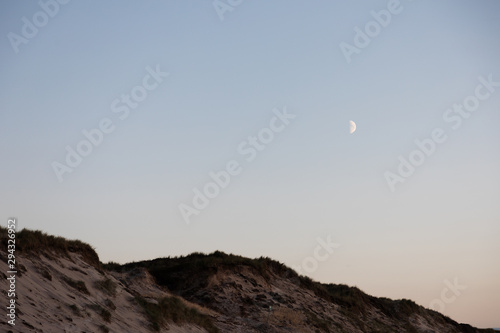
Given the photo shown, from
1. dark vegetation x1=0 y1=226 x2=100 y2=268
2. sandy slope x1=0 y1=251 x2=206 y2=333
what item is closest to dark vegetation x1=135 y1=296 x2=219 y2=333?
sandy slope x1=0 y1=251 x2=206 y2=333

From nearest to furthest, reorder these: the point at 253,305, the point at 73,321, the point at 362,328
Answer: the point at 73,321 < the point at 253,305 < the point at 362,328

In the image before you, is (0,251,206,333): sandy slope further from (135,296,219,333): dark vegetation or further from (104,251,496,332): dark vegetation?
(104,251,496,332): dark vegetation

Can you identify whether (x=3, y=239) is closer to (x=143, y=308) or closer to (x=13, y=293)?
(x=13, y=293)

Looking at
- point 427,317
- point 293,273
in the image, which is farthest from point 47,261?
point 427,317

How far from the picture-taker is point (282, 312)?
34875 mm

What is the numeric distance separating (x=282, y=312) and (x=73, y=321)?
1730 cm

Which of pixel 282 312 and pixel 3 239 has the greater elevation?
pixel 282 312

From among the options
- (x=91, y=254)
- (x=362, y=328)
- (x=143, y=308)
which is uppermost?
(x=362, y=328)

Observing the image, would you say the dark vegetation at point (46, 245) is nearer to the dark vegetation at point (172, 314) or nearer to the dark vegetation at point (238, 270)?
the dark vegetation at point (172, 314)

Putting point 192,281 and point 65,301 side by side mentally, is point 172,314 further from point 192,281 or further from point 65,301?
point 192,281

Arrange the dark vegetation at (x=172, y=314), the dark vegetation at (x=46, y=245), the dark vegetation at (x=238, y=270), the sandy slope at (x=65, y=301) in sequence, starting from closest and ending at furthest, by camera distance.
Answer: the sandy slope at (x=65, y=301), the dark vegetation at (x=46, y=245), the dark vegetation at (x=172, y=314), the dark vegetation at (x=238, y=270)

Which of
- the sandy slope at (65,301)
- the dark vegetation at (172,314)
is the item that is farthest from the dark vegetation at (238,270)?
the sandy slope at (65,301)

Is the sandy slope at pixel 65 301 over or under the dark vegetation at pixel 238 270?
under

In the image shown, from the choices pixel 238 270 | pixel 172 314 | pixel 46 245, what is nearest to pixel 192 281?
pixel 238 270
